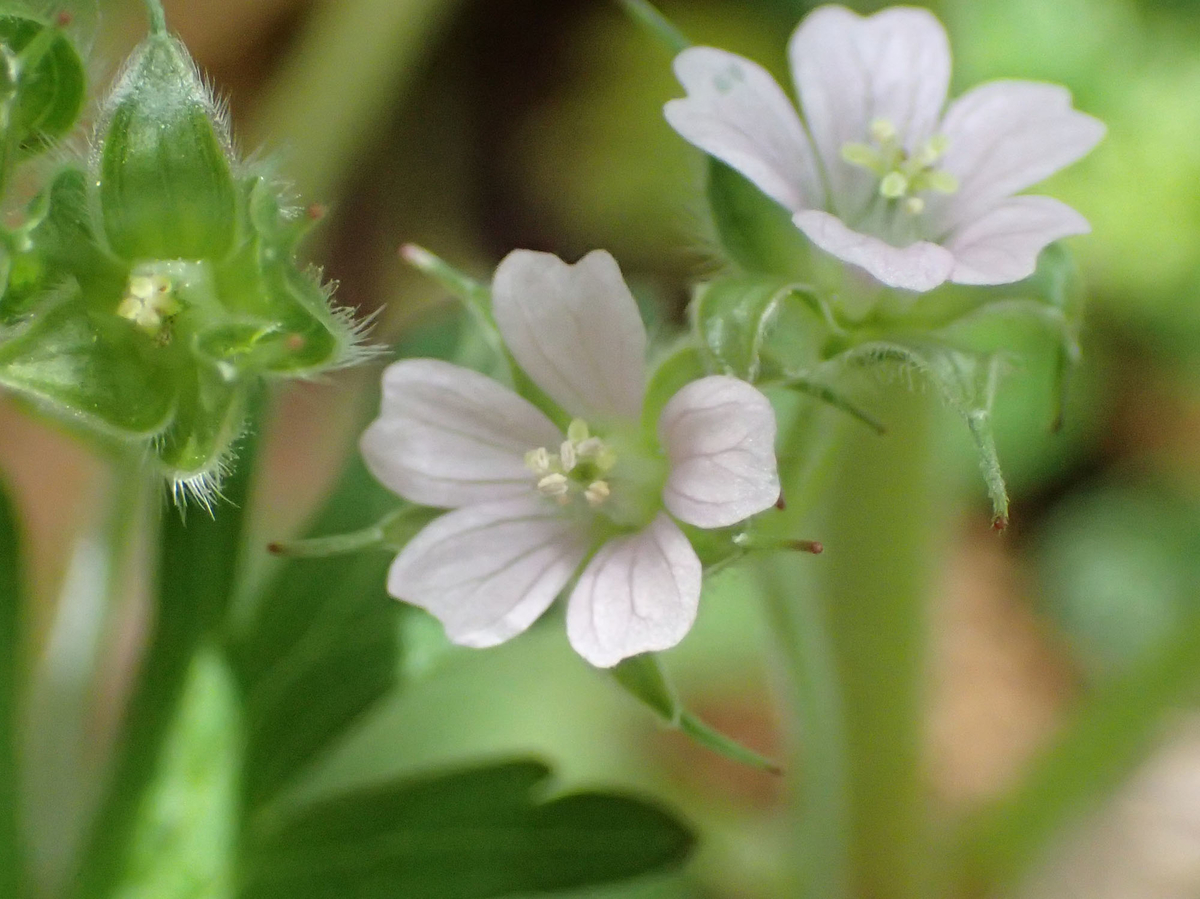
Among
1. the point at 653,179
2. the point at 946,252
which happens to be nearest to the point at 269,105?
the point at 653,179

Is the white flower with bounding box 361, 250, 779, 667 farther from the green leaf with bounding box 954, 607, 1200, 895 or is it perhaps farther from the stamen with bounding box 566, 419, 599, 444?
the green leaf with bounding box 954, 607, 1200, 895

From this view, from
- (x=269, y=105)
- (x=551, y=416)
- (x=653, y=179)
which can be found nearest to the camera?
(x=551, y=416)

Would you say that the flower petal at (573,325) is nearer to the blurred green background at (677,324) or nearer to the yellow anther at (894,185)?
the yellow anther at (894,185)

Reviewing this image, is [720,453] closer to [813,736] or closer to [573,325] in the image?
[573,325]

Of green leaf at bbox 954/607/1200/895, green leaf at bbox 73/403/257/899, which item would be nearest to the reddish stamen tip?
green leaf at bbox 73/403/257/899

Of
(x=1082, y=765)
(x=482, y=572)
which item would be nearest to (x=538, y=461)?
(x=482, y=572)

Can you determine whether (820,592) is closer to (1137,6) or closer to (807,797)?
(807,797)
